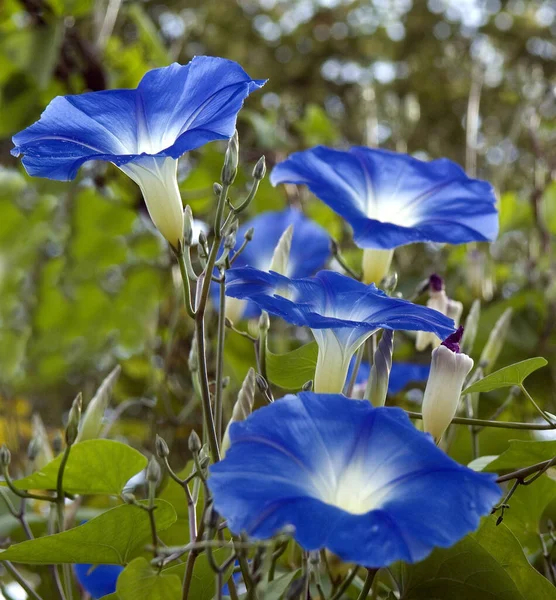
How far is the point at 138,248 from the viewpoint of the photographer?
69.0 inches

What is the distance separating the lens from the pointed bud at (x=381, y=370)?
51cm

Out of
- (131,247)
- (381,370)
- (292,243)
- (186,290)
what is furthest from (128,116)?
(131,247)

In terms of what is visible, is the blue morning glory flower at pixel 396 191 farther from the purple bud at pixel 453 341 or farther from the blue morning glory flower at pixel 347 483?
the blue morning glory flower at pixel 347 483

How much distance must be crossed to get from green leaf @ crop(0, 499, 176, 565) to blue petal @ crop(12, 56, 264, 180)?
0.78ft

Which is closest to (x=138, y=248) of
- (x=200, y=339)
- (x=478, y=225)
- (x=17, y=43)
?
(x=17, y=43)

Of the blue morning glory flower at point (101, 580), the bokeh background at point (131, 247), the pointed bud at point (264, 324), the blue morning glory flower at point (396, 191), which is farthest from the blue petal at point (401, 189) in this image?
the blue morning glory flower at point (101, 580)

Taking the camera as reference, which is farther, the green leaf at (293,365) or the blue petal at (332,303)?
the green leaf at (293,365)

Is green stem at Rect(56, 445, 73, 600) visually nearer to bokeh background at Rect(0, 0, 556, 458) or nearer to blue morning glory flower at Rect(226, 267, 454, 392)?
blue morning glory flower at Rect(226, 267, 454, 392)

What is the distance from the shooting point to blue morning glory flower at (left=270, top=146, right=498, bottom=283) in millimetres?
688

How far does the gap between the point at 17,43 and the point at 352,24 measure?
2783 mm

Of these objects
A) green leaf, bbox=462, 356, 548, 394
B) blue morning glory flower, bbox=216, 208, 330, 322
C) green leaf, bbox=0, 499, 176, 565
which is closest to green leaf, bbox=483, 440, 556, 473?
green leaf, bbox=462, 356, 548, 394

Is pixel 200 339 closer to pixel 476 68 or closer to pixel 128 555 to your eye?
pixel 128 555

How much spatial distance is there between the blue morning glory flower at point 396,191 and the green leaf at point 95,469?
0.84 feet

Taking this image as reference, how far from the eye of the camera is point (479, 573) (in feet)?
1.71
